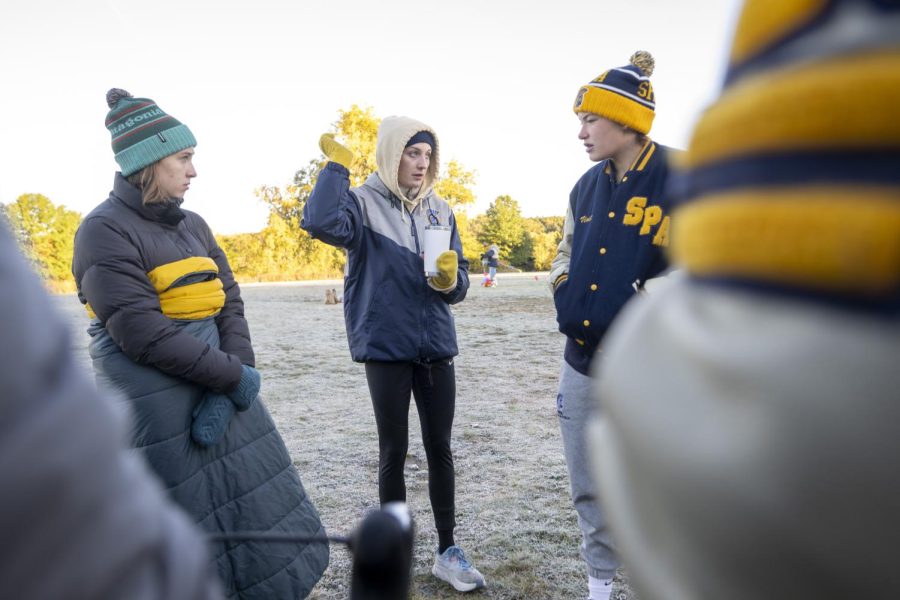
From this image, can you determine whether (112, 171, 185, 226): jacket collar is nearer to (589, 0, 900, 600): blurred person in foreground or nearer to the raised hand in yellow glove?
the raised hand in yellow glove

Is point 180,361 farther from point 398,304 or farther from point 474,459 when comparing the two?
point 474,459

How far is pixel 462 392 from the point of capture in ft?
22.6

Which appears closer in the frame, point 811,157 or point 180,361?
point 811,157

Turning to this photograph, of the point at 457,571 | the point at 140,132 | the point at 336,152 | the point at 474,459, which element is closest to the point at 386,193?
the point at 336,152

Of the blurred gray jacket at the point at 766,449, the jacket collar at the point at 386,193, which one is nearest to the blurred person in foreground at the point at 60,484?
Result: the blurred gray jacket at the point at 766,449

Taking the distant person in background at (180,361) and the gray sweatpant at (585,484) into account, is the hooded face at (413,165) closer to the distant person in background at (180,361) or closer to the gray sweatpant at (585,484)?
the distant person in background at (180,361)

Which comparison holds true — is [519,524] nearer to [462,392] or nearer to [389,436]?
[389,436]

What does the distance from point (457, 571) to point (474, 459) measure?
1.78 m

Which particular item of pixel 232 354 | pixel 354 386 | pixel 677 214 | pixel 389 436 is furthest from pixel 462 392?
pixel 677 214

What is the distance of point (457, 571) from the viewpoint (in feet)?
9.57

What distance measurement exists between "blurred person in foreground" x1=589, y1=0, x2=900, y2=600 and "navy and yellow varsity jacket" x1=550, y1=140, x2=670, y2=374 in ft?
6.06

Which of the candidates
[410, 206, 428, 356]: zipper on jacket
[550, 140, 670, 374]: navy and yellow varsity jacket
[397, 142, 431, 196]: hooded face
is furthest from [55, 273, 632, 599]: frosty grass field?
[397, 142, 431, 196]: hooded face

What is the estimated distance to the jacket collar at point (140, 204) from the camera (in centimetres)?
233

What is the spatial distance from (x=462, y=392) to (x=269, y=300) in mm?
16610
